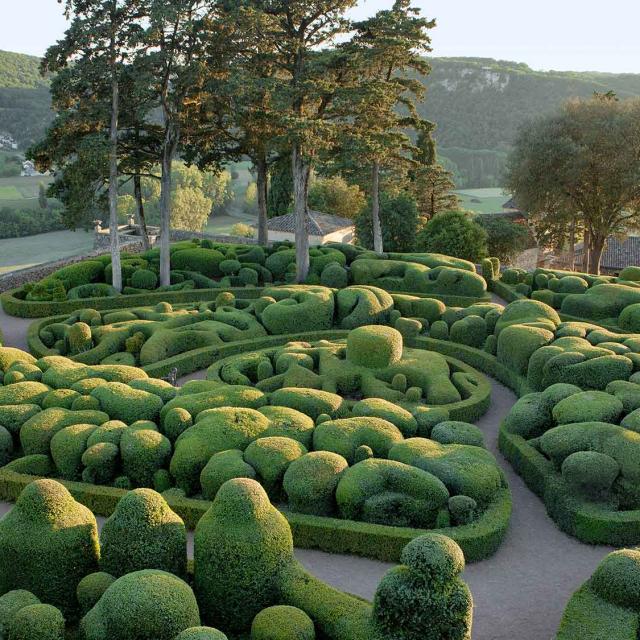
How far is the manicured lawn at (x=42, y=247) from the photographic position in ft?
211

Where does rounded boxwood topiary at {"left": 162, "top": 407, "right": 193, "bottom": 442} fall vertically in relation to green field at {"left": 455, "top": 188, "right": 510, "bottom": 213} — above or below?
below

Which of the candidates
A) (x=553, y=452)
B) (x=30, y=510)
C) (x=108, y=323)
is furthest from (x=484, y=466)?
(x=108, y=323)

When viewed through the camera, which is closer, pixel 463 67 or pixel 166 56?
pixel 166 56

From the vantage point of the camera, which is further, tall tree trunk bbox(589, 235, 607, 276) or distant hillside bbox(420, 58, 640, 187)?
distant hillside bbox(420, 58, 640, 187)

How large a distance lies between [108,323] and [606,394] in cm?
1860

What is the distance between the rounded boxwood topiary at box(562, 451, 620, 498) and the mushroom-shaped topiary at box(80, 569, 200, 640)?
901 centimetres

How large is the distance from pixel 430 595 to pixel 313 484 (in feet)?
18.5

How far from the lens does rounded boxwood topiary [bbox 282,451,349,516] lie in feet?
49.1

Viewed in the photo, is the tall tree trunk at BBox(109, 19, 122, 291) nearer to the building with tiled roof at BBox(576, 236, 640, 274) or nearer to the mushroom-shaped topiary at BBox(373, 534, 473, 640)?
the mushroom-shaped topiary at BBox(373, 534, 473, 640)

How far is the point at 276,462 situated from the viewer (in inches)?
611

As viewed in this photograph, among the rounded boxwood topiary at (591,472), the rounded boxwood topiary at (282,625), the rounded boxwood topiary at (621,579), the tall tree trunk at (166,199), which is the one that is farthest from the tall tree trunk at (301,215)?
the rounded boxwood topiary at (282,625)

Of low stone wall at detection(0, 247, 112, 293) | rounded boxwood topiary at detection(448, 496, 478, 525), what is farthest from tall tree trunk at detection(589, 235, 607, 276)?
rounded boxwood topiary at detection(448, 496, 478, 525)

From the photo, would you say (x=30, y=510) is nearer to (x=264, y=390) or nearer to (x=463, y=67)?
(x=264, y=390)

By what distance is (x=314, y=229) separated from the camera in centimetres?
5594
